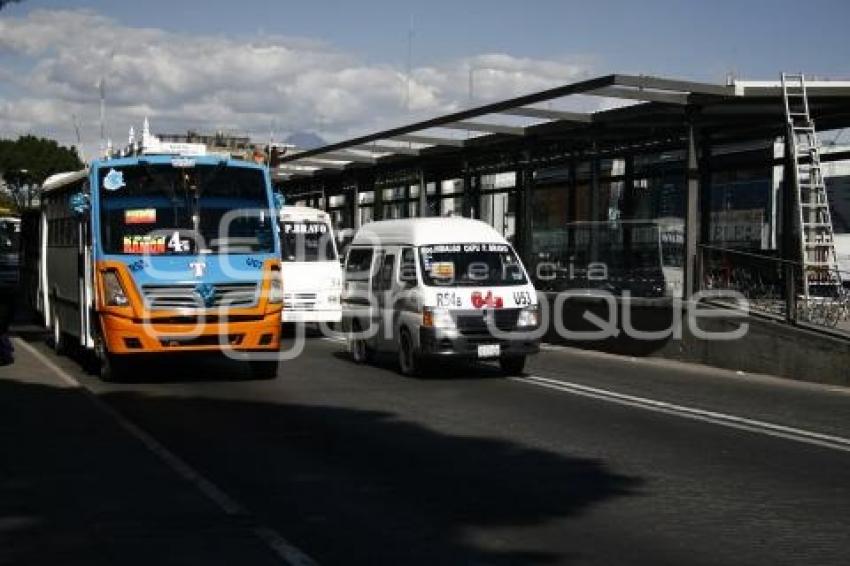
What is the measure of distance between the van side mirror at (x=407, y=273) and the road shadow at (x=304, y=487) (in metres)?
4.33

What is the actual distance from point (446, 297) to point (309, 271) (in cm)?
806

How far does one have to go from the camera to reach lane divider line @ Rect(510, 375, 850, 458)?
34.4 ft

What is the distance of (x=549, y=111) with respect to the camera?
2108 cm

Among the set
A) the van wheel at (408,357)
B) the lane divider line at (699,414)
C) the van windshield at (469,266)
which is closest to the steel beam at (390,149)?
the van windshield at (469,266)

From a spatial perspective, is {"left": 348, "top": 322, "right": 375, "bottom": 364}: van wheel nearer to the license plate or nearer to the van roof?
the van roof

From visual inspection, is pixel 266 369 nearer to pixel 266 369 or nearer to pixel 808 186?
pixel 266 369

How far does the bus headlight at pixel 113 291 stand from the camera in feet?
47.0

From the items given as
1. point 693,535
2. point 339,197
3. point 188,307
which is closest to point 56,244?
point 188,307

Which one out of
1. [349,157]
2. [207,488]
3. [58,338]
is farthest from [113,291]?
[349,157]

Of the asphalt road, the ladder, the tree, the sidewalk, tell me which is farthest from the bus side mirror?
the tree

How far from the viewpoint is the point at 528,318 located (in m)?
15.6

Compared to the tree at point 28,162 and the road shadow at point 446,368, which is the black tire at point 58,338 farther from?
the tree at point 28,162

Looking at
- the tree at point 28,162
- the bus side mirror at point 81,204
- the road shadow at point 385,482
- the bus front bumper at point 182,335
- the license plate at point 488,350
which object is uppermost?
the tree at point 28,162

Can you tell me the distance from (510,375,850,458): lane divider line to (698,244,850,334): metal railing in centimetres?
353
